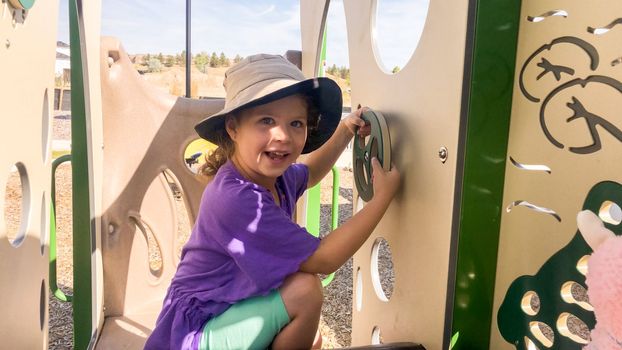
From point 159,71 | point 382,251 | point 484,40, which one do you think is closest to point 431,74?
point 484,40

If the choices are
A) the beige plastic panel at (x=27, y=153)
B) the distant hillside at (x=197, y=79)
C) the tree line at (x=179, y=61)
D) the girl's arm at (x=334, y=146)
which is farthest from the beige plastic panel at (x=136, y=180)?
the tree line at (x=179, y=61)

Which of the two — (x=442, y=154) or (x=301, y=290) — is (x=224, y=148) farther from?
(x=442, y=154)

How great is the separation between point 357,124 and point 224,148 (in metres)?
0.30

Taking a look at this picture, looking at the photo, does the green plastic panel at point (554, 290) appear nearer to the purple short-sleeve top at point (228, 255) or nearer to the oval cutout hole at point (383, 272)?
the purple short-sleeve top at point (228, 255)

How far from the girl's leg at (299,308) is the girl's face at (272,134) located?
209mm

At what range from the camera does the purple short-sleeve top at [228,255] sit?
825 millimetres

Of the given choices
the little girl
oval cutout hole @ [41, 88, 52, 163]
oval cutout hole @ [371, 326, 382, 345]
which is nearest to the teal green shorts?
the little girl

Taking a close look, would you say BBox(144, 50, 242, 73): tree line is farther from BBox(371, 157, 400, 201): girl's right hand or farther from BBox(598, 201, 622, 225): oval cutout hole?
BBox(598, 201, 622, 225): oval cutout hole

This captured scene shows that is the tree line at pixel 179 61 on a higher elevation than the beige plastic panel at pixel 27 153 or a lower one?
higher

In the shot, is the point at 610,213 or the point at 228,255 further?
the point at 228,255

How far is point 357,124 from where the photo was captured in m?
1.07

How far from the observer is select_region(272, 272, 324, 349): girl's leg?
85 cm

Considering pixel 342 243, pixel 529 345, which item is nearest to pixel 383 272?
pixel 342 243

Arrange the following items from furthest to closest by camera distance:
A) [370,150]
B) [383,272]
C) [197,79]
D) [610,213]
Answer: [197,79]
[383,272]
[370,150]
[610,213]
